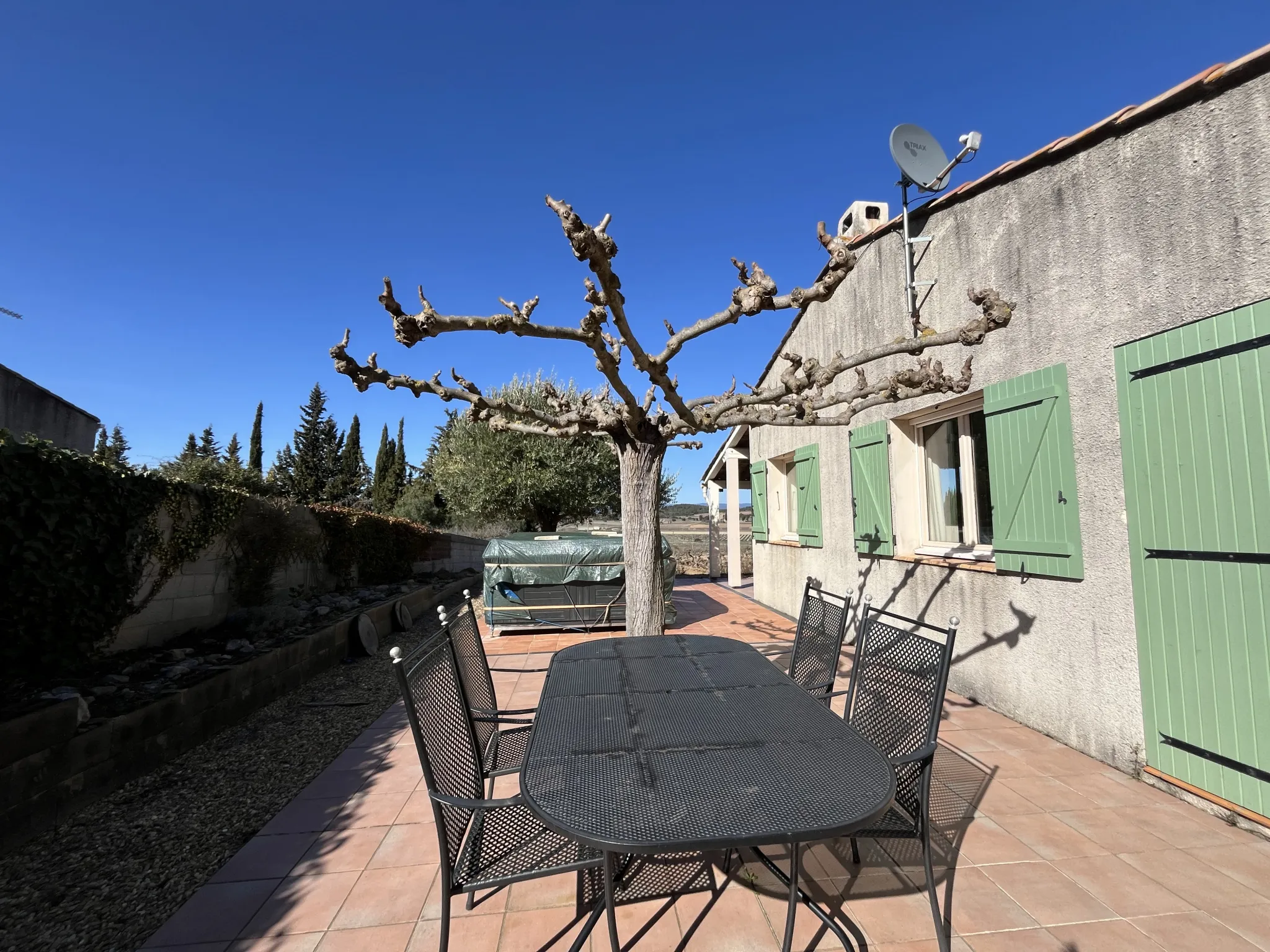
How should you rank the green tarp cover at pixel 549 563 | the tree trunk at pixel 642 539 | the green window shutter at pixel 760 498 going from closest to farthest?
the tree trunk at pixel 642 539 → the green tarp cover at pixel 549 563 → the green window shutter at pixel 760 498

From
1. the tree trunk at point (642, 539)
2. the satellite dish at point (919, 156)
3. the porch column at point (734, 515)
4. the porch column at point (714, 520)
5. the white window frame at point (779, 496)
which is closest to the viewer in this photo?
the tree trunk at point (642, 539)

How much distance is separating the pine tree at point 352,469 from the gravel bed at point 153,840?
2980cm

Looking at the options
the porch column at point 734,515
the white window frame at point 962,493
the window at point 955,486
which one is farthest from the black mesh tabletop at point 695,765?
the porch column at point 734,515

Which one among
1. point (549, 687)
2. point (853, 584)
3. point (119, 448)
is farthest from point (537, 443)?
point (119, 448)

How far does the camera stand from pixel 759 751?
1.68 m

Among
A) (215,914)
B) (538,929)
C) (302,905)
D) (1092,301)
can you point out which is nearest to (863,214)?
(1092,301)

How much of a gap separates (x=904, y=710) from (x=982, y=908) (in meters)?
0.70

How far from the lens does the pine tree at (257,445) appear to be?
109 ft

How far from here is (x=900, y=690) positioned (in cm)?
217

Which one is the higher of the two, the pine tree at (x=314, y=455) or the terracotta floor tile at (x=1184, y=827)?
the pine tree at (x=314, y=455)

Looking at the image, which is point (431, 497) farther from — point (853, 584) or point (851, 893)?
point (851, 893)

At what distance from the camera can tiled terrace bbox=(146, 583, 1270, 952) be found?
6.25 feet

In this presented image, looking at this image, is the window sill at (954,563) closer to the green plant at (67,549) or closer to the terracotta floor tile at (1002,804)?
the terracotta floor tile at (1002,804)

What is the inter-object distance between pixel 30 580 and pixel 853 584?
20.9 feet
